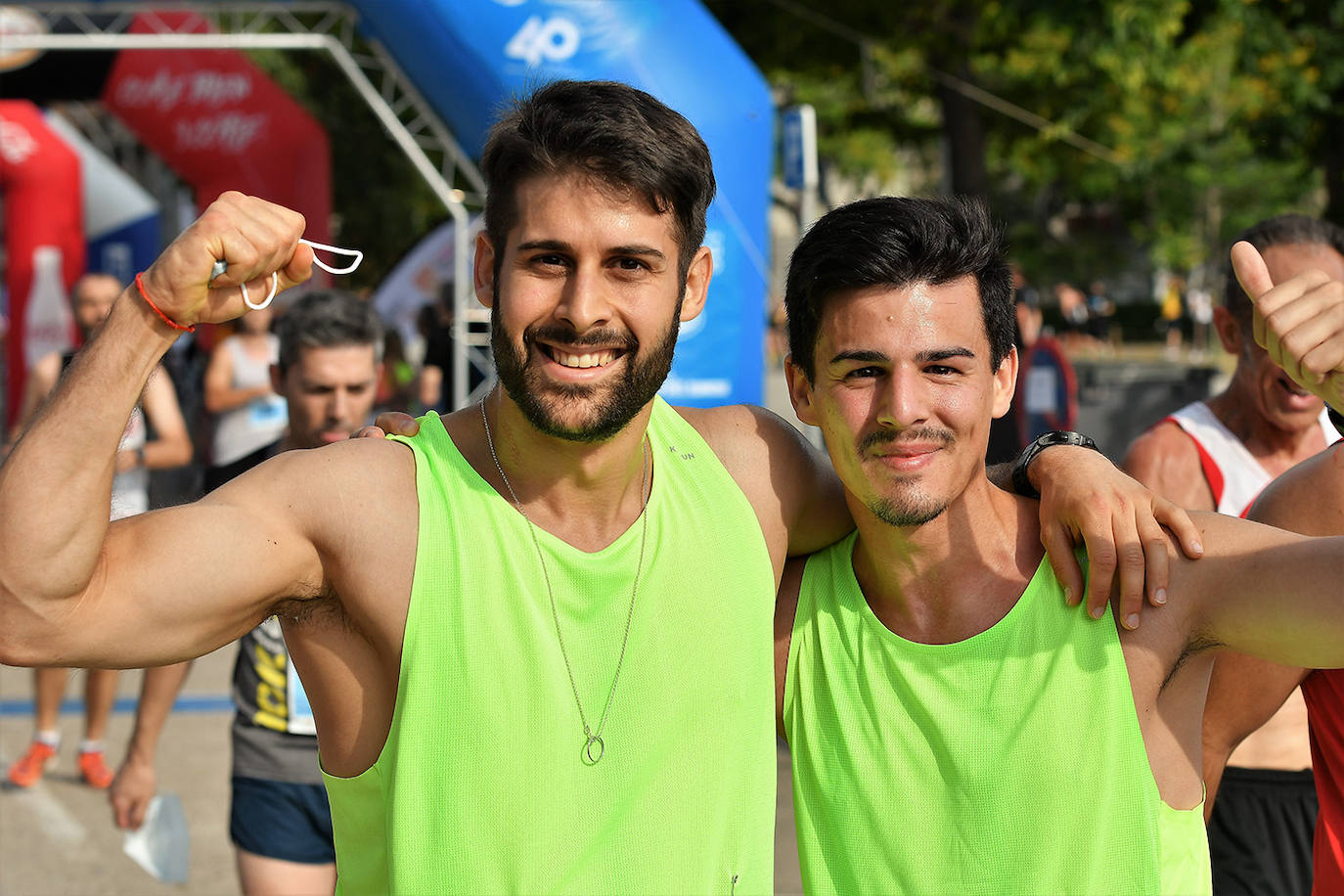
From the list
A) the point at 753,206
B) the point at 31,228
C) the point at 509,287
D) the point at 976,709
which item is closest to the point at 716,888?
the point at 976,709

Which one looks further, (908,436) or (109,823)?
(109,823)

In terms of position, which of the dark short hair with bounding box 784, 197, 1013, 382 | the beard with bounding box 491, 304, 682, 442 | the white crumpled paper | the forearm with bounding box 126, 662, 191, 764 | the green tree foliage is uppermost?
the green tree foliage

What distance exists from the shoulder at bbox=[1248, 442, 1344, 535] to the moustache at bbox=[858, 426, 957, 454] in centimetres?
66

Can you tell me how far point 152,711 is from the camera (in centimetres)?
390

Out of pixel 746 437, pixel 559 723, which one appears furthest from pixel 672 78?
pixel 559 723

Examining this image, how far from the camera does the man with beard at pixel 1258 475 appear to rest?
10.3ft

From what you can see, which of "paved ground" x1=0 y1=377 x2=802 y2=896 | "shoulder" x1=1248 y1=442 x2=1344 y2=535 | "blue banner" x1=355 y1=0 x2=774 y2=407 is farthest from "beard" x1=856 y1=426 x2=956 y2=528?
"blue banner" x1=355 y1=0 x2=774 y2=407

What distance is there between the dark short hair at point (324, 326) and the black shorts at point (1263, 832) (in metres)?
→ 2.57

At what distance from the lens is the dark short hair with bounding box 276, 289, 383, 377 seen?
3.90 meters

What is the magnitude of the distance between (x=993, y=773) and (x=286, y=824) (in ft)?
6.25

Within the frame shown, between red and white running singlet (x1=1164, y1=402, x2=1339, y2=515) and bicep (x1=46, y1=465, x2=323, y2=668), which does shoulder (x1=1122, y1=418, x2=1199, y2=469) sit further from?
bicep (x1=46, y1=465, x2=323, y2=668)

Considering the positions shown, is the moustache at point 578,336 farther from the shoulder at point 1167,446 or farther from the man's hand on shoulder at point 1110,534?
the shoulder at point 1167,446

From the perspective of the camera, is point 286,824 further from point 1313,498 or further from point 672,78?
point 672,78

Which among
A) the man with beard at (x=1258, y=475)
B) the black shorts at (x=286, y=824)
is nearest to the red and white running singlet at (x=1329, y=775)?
the man with beard at (x=1258, y=475)
